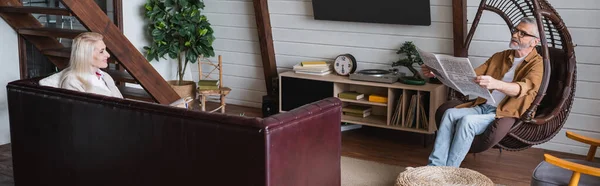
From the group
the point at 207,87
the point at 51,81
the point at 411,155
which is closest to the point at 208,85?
the point at 207,87

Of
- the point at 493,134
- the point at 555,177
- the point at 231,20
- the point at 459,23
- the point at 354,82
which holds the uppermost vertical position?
the point at 231,20

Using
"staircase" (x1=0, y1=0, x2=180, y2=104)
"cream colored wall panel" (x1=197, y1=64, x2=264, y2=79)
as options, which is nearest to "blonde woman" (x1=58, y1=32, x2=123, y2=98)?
"staircase" (x1=0, y1=0, x2=180, y2=104)

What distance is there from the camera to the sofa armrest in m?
2.91

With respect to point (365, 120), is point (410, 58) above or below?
above

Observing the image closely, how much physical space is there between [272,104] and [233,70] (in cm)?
72

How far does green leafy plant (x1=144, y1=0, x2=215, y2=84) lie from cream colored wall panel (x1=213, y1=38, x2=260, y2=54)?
25cm

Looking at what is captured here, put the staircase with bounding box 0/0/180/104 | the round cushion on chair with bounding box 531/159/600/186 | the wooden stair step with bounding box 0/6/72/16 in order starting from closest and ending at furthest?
the round cushion on chair with bounding box 531/159/600/186 → the staircase with bounding box 0/0/180/104 → the wooden stair step with bounding box 0/6/72/16

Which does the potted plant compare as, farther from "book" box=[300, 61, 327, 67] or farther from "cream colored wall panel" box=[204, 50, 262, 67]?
"book" box=[300, 61, 327, 67]

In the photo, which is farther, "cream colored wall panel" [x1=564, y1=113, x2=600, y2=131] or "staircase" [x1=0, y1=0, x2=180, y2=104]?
"cream colored wall panel" [x1=564, y1=113, x2=600, y2=131]

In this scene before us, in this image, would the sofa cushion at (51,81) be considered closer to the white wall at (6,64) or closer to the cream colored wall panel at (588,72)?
the white wall at (6,64)

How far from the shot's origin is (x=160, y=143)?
3.18 meters

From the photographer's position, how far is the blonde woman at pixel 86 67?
3.83 m

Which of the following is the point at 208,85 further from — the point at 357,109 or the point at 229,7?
the point at 357,109

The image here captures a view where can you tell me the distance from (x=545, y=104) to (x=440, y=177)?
1116 millimetres
